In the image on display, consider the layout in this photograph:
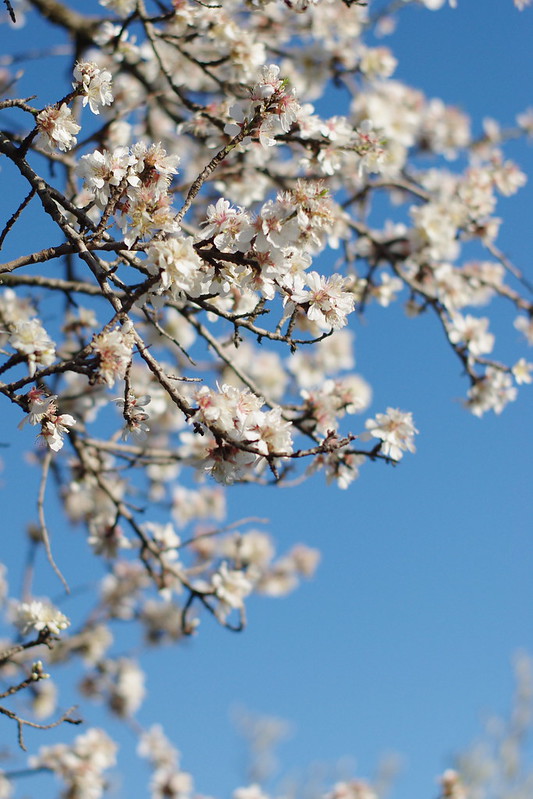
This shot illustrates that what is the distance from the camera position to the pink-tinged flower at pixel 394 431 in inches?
90.0

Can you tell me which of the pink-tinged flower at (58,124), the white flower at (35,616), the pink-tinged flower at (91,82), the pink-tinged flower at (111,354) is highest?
the pink-tinged flower at (91,82)

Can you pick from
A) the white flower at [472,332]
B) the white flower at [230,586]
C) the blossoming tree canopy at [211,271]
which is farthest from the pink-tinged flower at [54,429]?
the white flower at [472,332]

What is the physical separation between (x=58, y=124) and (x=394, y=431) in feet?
4.26

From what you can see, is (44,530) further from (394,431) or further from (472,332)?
(472,332)

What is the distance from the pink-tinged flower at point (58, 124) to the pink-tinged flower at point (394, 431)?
122 cm

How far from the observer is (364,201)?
388 centimetres

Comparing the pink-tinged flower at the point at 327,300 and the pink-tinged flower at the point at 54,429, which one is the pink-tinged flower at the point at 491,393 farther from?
the pink-tinged flower at the point at 54,429

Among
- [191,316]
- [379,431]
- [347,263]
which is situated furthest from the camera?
[347,263]

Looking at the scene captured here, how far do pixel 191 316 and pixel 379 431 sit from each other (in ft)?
2.74

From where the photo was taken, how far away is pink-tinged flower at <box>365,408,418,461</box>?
2287 millimetres

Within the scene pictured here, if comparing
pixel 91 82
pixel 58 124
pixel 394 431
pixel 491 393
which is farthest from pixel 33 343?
pixel 491 393

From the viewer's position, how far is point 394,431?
2.31 meters

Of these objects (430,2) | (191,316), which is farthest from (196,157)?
(191,316)

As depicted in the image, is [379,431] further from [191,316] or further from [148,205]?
[148,205]
